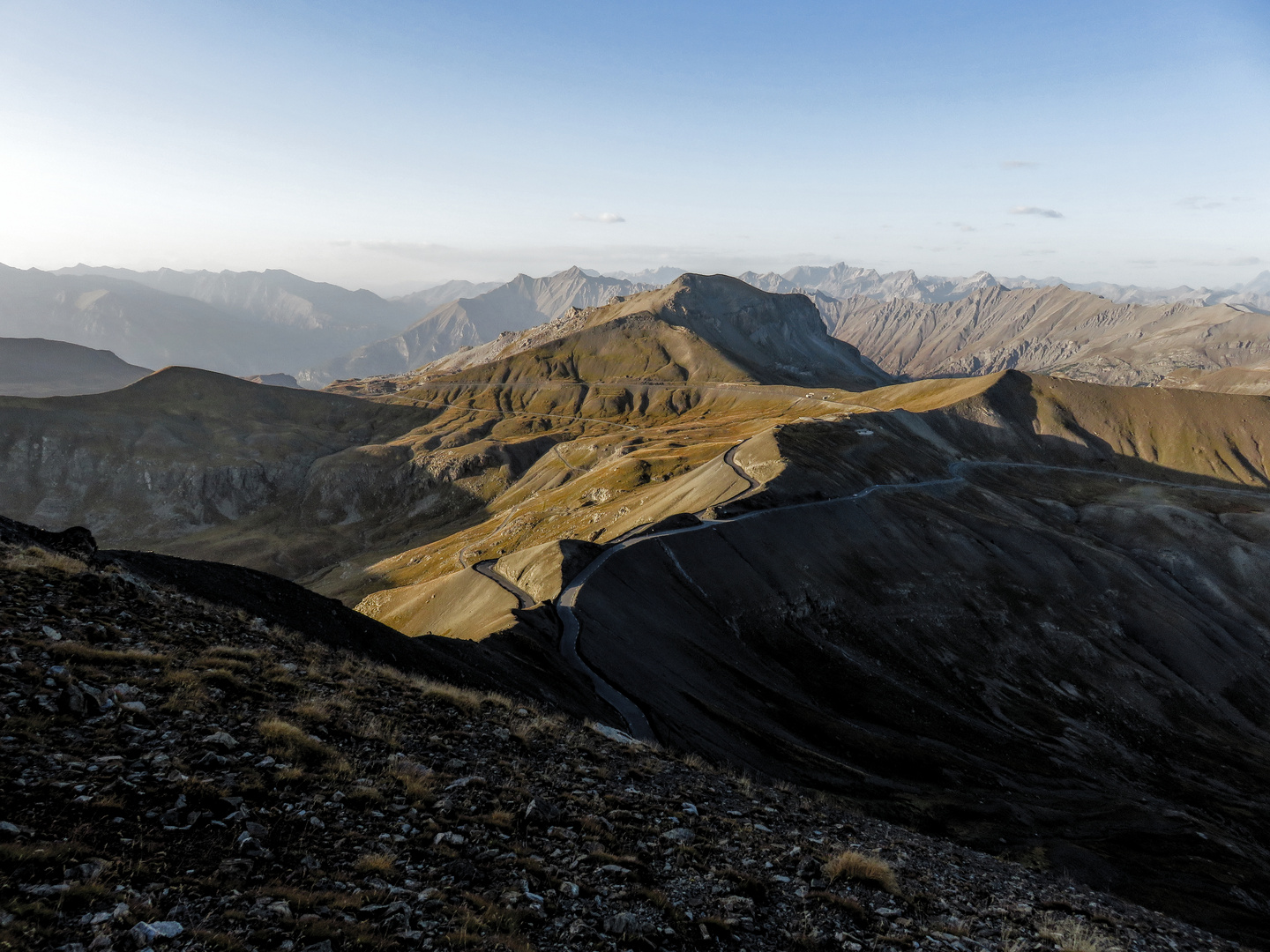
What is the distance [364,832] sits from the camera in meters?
11.9

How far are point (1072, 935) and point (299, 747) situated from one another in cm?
1812

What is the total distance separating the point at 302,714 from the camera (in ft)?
52.1

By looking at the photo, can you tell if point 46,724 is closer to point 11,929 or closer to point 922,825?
point 11,929

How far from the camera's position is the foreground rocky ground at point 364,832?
9.00 metres

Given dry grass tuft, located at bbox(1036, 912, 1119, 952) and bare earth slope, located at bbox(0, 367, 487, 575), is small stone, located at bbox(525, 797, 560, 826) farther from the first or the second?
bare earth slope, located at bbox(0, 367, 487, 575)

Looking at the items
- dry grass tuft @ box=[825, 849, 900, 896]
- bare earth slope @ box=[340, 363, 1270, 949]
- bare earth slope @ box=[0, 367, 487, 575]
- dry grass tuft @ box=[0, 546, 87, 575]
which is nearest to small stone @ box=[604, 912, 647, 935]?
dry grass tuft @ box=[825, 849, 900, 896]

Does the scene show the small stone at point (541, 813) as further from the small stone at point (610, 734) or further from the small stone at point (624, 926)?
the small stone at point (610, 734)

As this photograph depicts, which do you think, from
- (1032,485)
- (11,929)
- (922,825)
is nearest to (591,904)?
(11,929)

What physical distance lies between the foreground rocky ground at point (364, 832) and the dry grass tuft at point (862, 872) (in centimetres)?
5

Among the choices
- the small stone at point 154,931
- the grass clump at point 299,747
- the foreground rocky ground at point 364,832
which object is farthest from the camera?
the grass clump at point 299,747

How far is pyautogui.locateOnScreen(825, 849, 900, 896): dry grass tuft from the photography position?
15.3 metres

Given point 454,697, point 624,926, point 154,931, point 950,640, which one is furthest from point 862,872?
point 950,640

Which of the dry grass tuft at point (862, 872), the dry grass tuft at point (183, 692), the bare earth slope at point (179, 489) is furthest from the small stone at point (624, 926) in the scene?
the bare earth slope at point (179, 489)

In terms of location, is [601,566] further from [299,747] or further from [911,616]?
[299,747]
